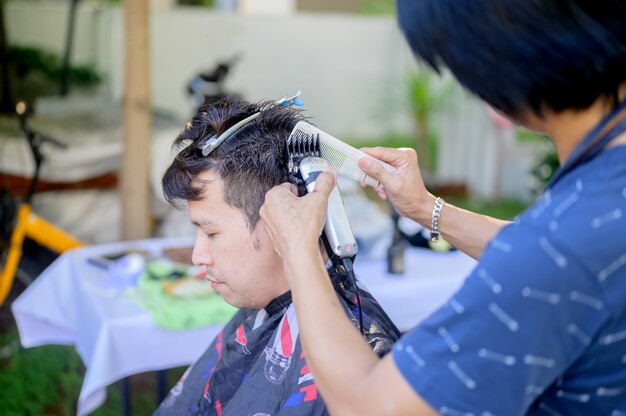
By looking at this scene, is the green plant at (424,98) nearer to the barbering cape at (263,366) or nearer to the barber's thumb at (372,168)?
the barbering cape at (263,366)

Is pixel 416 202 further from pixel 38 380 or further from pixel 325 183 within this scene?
pixel 38 380

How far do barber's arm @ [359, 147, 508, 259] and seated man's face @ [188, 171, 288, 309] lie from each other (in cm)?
27

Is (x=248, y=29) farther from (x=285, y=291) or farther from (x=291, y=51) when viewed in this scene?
(x=285, y=291)

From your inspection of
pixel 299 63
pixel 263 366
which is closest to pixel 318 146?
pixel 263 366

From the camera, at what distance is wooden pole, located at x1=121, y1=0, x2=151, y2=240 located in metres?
3.57

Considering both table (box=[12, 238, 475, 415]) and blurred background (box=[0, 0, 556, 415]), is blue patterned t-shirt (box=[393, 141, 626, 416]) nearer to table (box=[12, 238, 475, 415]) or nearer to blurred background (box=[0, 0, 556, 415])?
table (box=[12, 238, 475, 415])

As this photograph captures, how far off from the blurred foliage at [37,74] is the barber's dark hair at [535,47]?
7858 millimetres

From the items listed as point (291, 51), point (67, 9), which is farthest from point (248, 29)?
point (67, 9)

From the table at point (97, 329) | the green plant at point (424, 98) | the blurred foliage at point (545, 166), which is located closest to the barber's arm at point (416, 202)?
the table at point (97, 329)

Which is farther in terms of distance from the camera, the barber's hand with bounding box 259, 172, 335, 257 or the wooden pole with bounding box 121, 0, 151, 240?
the wooden pole with bounding box 121, 0, 151, 240

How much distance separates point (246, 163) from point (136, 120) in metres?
2.25

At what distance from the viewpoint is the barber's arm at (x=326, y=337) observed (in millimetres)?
884

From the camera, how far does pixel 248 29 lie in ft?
27.7

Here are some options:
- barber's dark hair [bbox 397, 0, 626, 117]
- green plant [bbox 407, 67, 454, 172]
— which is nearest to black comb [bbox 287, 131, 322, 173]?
barber's dark hair [bbox 397, 0, 626, 117]
